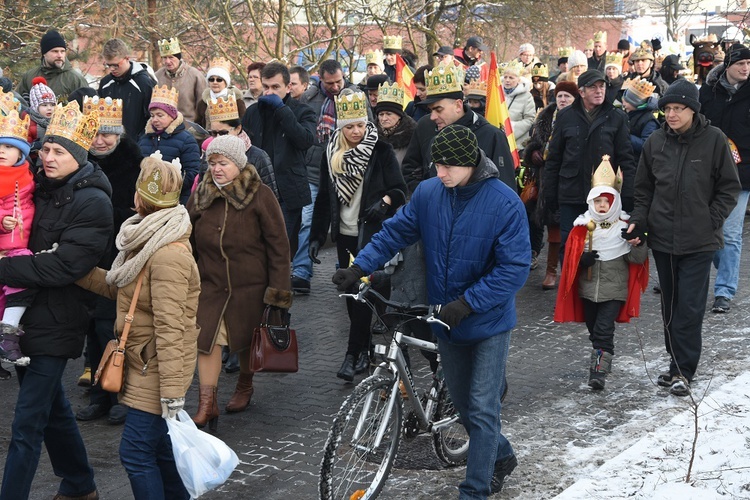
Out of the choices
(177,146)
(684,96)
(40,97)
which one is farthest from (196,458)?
(40,97)

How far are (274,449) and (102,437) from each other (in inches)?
46.1

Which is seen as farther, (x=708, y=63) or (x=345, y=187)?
(x=708, y=63)

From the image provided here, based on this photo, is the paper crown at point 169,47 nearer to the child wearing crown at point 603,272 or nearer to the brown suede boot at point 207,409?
the child wearing crown at point 603,272

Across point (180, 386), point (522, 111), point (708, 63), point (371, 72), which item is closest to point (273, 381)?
point (180, 386)

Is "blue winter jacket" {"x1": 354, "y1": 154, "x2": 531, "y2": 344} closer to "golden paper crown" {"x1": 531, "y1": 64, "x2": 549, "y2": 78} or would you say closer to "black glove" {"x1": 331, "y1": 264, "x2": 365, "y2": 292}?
"black glove" {"x1": 331, "y1": 264, "x2": 365, "y2": 292}

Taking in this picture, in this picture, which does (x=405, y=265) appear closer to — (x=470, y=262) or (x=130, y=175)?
(x=470, y=262)

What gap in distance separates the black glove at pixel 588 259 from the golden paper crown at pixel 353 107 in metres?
1.98

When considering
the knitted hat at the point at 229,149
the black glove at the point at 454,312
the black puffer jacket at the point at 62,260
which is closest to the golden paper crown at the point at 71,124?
the black puffer jacket at the point at 62,260

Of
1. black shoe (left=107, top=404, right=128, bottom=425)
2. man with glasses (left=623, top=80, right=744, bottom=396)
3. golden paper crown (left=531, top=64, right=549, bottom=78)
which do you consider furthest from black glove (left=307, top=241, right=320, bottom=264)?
golden paper crown (left=531, top=64, right=549, bottom=78)

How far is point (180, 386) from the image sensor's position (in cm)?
497

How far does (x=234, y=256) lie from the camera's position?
7031mm

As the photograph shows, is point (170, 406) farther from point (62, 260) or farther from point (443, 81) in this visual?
point (443, 81)

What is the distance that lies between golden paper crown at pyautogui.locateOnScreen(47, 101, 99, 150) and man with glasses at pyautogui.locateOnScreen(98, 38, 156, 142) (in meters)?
5.51

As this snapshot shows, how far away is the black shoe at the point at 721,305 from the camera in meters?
10.1
